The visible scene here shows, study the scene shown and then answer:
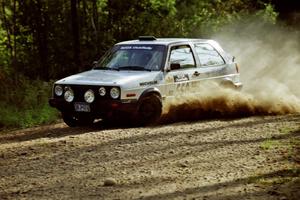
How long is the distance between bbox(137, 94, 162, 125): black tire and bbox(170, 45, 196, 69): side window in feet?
3.44

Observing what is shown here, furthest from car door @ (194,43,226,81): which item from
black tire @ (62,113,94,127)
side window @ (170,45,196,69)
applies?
black tire @ (62,113,94,127)

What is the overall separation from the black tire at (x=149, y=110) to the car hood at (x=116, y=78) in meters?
0.38

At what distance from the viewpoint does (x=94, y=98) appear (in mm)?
11055

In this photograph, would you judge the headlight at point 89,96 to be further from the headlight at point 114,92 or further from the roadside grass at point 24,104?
the roadside grass at point 24,104

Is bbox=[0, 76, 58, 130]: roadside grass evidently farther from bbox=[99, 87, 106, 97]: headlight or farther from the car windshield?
bbox=[99, 87, 106, 97]: headlight

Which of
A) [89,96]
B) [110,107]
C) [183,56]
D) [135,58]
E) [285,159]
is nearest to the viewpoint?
[285,159]

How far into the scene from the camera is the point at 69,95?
447 inches

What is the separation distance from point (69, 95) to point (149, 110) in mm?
1584

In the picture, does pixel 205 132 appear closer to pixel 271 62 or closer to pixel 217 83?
pixel 217 83

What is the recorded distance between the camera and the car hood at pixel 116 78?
11.0 m

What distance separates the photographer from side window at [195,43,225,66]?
41.9 ft

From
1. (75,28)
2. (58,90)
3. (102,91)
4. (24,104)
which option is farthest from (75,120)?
(75,28)

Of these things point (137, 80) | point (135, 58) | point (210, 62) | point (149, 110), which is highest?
point (135, 58)

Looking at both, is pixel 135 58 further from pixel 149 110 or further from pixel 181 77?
pixel 149 110
